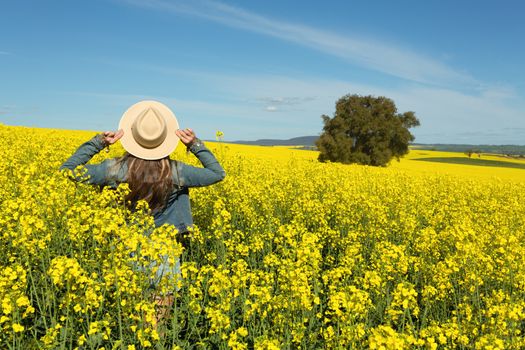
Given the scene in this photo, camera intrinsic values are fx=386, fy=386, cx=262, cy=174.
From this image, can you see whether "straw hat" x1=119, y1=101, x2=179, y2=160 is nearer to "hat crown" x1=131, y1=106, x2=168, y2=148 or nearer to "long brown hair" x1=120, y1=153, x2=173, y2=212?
"hat crown" x1=131, y1=106, x2=168, y2=148

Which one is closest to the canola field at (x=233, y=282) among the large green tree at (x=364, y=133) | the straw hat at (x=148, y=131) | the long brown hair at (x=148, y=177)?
the long brown hair at (x=148, y=177)

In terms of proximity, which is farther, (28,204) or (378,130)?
(378,130)

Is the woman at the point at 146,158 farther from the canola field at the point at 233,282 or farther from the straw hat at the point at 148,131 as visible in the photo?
the canola field at the point at 233,282

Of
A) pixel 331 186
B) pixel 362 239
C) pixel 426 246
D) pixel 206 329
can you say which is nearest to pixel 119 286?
pixel 206 329

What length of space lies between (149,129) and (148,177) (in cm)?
51

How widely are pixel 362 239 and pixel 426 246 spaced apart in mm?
1703

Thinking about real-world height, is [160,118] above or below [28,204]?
above

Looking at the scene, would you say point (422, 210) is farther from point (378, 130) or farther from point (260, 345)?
point (378, 130)

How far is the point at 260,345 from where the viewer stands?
241 centimetres

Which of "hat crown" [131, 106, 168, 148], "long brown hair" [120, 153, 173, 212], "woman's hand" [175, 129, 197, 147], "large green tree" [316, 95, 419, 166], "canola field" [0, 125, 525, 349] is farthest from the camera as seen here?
"large green tree" [316, 95, 419, 166]

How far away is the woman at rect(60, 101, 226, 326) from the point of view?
400 cm

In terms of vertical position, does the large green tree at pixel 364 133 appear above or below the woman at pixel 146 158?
above

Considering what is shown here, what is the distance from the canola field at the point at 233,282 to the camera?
2730 millimetres

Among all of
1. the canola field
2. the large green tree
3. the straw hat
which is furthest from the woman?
the large green tree
